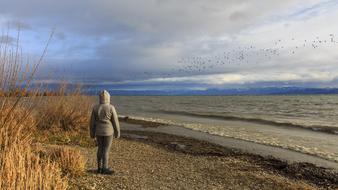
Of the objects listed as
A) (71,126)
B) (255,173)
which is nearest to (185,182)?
(255,173)

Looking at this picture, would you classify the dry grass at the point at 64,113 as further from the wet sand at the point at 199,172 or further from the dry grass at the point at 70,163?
the dry grass at the point at 70,163

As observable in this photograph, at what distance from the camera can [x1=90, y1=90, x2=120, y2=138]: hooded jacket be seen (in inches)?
310

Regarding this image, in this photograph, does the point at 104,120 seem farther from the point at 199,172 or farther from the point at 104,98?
the point at 199,172

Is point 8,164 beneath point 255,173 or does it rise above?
above

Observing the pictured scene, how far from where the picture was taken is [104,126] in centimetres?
788

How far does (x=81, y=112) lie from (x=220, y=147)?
24.0ft

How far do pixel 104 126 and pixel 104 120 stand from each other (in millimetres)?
157

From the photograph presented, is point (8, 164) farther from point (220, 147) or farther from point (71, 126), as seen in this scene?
point (220, 147)

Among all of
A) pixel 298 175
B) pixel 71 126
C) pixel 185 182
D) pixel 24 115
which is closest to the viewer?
pixel 24 115

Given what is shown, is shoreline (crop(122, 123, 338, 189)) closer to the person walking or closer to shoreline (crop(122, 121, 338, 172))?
shoreline (crop(122, 121, 338, 172))

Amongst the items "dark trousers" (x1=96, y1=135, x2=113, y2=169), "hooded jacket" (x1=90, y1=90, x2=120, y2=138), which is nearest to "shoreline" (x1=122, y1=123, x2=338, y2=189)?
"dark trousers" (x1=96, y1=135, x2=113, y2=169)

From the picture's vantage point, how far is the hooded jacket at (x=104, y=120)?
7.87 meters

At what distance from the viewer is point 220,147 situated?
49.6 ft

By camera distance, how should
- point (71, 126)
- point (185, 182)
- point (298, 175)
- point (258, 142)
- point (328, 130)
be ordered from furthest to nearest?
point (328, 130) → point (258, 142) → point (71, 126) → point (298, 175) → point (185, 182)
